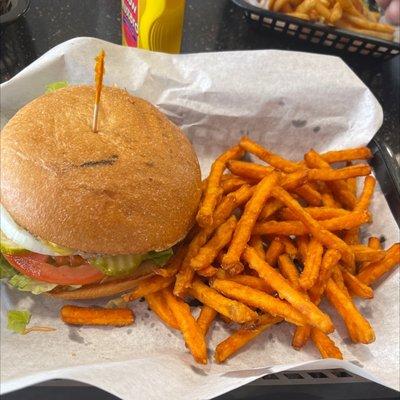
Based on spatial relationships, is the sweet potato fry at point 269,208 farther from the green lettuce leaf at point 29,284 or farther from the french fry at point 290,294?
the green lettuce leaf at point 29,284

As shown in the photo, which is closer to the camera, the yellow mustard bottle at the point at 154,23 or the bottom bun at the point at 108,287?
the bottom bun at the point at 108,287

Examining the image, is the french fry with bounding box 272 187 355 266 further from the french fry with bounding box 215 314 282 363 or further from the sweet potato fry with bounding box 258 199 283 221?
the french fry with bounding box 215 314 282 363

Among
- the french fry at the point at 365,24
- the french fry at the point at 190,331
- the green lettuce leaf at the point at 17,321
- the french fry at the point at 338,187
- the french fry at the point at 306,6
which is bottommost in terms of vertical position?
the green lettuce leaf at the point at 17,321

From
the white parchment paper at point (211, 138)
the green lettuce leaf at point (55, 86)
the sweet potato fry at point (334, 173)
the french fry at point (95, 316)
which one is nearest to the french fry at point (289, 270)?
the white parchment paper at point (211, 138)

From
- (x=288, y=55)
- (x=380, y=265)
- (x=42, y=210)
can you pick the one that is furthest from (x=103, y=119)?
(x=380, y=265)

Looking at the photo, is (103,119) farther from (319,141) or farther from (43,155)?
(319,141)

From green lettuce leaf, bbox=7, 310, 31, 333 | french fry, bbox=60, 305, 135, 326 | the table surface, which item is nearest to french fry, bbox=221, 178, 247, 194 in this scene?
french fry, bbox=60, 305, 135, 326

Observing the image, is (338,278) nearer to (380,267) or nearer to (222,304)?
(380,267)
